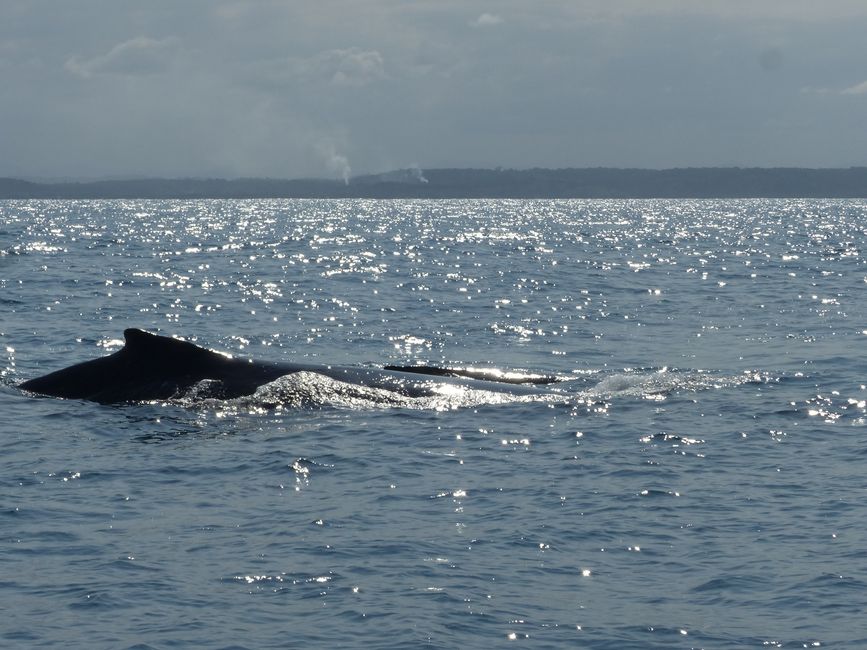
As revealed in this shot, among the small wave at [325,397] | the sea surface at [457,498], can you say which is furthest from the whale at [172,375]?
the sea surface at [457,498]

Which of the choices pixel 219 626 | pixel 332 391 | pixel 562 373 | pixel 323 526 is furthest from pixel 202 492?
pixel 562 373

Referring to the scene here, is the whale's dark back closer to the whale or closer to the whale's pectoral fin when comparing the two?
the whale

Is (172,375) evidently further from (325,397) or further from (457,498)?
(457,498)

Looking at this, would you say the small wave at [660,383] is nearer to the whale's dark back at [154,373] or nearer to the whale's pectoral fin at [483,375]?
the whale's pectoral fin at [483,375]

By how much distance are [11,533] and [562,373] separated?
1227 cm

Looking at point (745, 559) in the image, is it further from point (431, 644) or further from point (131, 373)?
point (131, 373)

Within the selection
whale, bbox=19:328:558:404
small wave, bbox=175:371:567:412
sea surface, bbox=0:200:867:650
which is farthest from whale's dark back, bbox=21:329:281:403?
sea surface, bbox=0:200:867:650

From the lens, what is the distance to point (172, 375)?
17.6m

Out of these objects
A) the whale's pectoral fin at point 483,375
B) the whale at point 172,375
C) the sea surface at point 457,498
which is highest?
the whale at point 172,375

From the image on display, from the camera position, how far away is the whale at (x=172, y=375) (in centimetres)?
1734

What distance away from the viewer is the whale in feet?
56.9

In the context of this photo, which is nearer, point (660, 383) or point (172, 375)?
point (172, 375)

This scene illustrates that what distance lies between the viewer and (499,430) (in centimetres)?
1612

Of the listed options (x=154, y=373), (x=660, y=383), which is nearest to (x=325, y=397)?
(x=154, y=373)
